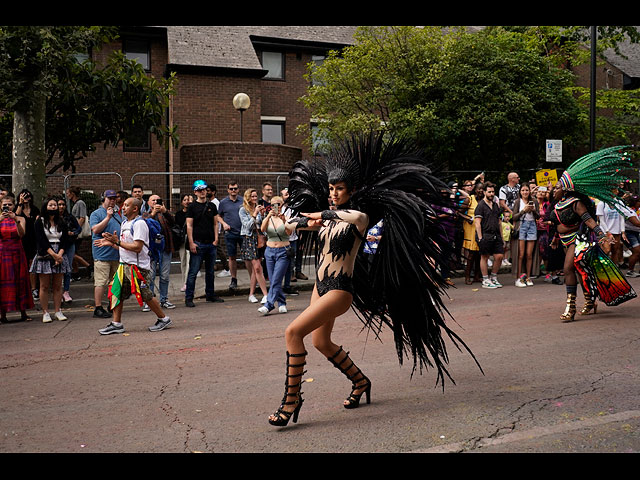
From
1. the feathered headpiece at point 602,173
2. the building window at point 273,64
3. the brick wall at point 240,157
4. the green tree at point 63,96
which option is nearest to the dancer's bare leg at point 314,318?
the feathered headpiece at point 602,173

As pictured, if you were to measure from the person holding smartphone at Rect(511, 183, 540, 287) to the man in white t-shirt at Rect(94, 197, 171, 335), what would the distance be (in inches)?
277

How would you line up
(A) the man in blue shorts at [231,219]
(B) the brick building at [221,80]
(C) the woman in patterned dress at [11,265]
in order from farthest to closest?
(B) the brick building at [221,80]
(A) the man in blue shorts at [231,219]
(C) the woman in patterned dress at [11,265]

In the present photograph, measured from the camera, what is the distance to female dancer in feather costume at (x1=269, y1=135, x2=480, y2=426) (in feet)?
16.0

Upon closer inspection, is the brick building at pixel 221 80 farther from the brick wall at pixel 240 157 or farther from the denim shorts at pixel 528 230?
the denim shorts at pixel 528 230

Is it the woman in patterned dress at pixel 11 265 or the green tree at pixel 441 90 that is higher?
the green tree at pixel 441 90

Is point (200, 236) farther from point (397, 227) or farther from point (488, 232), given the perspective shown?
point (397, 227)

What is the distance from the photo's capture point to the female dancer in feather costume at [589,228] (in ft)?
27.0

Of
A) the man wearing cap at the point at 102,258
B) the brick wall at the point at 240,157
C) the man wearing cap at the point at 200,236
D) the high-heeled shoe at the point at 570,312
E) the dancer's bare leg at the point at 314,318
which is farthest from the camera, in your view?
the brick wall at the point at 240,157

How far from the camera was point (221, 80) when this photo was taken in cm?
2391

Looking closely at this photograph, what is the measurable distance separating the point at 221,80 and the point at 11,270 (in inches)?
620

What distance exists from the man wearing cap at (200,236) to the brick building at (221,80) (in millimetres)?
11545

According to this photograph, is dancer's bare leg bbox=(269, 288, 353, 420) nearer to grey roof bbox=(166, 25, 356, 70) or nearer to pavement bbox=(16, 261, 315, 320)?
pavement bbox=(16, 261, 315, 320)

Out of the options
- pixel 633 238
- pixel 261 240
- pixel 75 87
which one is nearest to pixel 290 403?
pixel 261 240

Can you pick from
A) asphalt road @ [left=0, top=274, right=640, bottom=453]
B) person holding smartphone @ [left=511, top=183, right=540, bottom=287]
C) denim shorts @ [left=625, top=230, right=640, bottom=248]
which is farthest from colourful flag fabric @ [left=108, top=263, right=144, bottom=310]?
denim shorts @ [left=625, top=230, right=640, bottom=248]
